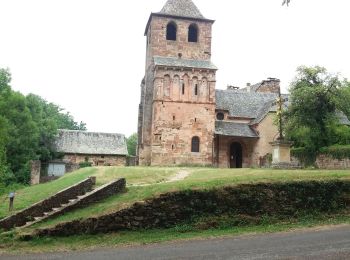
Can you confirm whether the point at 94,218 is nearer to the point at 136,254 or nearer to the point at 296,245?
the point at 136,254

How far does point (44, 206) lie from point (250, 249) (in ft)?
32.3

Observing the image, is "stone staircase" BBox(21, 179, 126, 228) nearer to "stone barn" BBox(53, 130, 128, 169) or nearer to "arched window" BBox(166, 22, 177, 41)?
"arched window" BBox(166, 22, 177, 41)

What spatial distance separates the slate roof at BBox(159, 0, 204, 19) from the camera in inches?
1828

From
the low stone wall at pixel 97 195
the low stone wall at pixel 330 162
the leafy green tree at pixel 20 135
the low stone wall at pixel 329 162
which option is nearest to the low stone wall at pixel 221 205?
the low stone wall at pixel 97 195

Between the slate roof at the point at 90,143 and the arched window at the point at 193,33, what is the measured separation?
17872 mm

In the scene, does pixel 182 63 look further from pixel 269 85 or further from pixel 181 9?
pixel 269 85

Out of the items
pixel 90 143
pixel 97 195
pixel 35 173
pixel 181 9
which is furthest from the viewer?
pixel 90 143

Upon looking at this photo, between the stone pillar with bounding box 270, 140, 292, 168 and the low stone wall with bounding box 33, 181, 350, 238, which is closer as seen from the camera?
the low stone wall with bounding box 33, 181, 350, 238

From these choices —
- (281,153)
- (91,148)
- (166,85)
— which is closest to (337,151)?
(281,153)

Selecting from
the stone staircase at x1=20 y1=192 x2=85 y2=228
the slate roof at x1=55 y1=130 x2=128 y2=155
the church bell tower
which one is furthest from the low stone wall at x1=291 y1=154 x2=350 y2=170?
the slate roof at x1=55 y1=130 x2=128 y2=155

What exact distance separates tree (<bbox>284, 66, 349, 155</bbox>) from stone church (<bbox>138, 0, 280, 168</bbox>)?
5094 mm

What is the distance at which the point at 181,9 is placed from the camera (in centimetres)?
4712

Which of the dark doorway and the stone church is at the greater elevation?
the stone church

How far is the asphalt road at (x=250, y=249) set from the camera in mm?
11969
